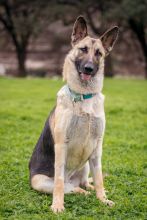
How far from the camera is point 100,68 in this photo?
645cm

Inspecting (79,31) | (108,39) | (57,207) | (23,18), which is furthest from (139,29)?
(57,207)

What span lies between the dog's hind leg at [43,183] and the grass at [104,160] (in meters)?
0.09

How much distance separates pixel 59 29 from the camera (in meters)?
39.7

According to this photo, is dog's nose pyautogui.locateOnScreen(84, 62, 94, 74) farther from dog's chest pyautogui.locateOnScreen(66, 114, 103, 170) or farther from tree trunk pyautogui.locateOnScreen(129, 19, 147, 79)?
tree trunk pyautogui.locateOnScreen(129, 19, 147, 79)

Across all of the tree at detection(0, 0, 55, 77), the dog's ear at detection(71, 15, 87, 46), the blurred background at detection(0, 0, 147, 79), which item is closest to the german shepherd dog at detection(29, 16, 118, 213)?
the dog's ear at detection(71, 15, 87, 46)

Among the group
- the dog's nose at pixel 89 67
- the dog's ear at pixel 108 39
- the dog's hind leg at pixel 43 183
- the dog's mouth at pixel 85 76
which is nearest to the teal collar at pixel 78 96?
the dog's mouth at pixel 85 76

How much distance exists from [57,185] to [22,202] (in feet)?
1.62

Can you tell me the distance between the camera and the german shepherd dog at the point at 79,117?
247 inches

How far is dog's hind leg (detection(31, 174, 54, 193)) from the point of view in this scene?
21.7 ft

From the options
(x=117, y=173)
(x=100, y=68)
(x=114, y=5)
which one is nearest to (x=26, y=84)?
(x=114, y=5)

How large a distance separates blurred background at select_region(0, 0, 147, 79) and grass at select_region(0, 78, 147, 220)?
1215 cm

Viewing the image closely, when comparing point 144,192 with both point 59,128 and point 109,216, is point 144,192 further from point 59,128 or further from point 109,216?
point 59,128

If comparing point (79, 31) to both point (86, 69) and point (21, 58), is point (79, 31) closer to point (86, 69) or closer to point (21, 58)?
point (86, 69)

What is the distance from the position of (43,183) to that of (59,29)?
33853 mm
